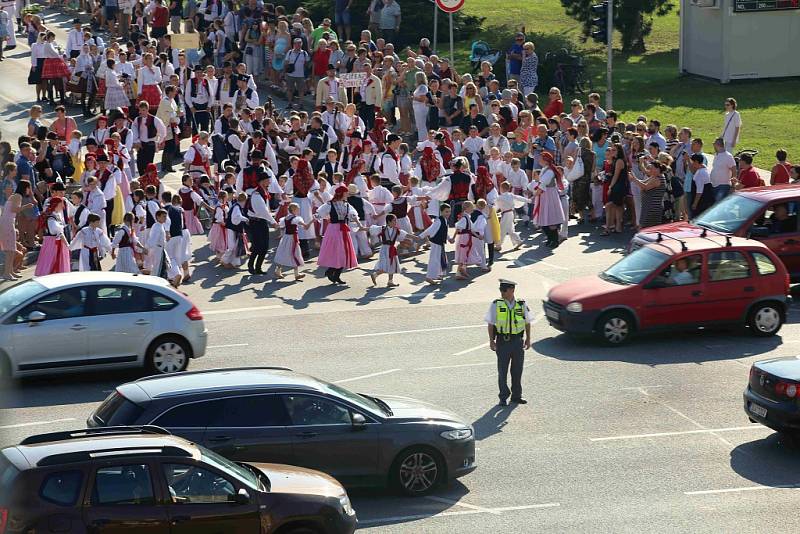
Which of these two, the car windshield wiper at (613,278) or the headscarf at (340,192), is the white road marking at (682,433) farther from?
the headscarf at (340,192)

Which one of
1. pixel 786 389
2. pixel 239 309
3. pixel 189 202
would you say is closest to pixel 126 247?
pixel 239 309

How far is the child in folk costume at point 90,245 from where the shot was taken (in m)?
21.7

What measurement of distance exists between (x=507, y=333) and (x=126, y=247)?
811cm

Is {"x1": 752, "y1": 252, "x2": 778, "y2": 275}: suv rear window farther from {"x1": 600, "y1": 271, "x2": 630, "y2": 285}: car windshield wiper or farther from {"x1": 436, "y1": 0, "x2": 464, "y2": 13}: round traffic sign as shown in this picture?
{"x1": 436, "y1": 0, "x2": 464, "y2": 13}: round traffic sign

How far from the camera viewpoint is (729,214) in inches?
870

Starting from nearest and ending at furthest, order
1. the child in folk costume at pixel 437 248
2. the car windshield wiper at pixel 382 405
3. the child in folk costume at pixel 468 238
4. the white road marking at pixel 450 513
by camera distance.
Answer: the white road marking at pixel 450 513 < the car windshield wiper at pixel 382 405 < the child in folk costume at pixel 437 248 < the child in folk costume at pixel 468 238

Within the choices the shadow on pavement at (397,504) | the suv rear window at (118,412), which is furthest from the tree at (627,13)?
the suv rear window at (118,412)

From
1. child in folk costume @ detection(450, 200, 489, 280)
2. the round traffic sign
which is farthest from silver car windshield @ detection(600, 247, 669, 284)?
the round traffic sign

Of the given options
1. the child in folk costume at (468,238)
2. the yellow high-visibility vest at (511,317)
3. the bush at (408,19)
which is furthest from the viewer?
the bush at (408,19)

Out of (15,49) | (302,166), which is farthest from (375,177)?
(15,49)

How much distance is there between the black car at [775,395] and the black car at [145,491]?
18.8ft

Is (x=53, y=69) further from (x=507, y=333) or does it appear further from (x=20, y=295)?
(x=507, y=333)

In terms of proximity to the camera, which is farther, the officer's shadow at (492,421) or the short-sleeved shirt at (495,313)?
the short-sleeved shirt at (495,313)

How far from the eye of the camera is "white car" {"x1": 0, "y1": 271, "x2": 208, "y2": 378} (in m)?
16.6
